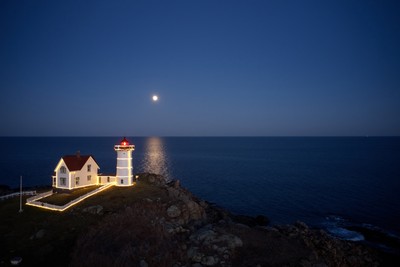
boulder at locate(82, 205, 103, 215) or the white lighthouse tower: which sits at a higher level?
the white lighthouse tower

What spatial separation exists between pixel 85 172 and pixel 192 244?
2492 cm

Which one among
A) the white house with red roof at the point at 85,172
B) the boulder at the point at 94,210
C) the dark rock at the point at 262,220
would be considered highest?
the white house with red roof at the point at 85,172

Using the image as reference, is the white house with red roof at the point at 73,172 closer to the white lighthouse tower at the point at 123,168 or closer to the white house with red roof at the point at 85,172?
the white house with red roof at the point at 85,172

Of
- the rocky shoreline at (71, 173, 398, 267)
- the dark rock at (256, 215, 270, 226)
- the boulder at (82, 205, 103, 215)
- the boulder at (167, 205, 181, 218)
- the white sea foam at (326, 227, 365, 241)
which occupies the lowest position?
the white sea foam at (326, 227, 365, 241)

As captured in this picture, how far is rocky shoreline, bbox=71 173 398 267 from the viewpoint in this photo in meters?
25.0

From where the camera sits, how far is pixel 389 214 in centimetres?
5144

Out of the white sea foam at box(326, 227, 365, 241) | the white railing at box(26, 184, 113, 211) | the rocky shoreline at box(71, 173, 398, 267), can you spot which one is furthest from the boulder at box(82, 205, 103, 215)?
the white sea foam at box(326, 227, 365, 241)

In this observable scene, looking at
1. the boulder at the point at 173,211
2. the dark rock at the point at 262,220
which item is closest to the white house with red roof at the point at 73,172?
the boulder at the point at 173,211

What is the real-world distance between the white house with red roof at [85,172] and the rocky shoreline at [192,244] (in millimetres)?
8916

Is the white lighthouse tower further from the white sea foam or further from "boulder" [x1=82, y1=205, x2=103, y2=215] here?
the white sea foam

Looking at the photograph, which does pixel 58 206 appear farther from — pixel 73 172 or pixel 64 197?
pixel 73 172

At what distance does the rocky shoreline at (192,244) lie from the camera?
25.0 m

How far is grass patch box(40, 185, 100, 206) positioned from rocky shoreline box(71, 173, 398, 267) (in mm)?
9581

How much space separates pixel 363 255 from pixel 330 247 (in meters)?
4.84
